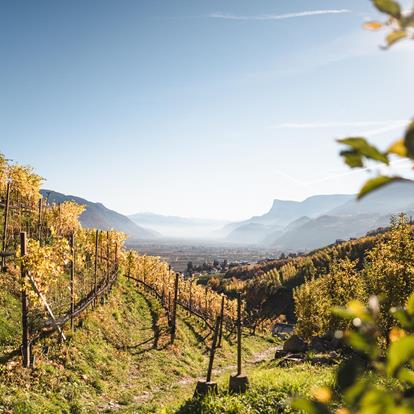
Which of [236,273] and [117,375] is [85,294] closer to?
[117,375]

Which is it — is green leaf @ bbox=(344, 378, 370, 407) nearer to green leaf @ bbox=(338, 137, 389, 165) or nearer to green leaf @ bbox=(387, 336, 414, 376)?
green leaf @ bbox=(387, 336, 414, 376)

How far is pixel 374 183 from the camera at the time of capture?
1.02m

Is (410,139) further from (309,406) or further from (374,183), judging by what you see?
(309,406)

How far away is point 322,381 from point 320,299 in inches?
799

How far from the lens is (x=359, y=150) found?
40.6 inches

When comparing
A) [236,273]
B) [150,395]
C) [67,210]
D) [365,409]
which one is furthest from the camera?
[236,273]

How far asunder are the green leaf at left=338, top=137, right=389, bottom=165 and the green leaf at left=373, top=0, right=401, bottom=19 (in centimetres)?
34

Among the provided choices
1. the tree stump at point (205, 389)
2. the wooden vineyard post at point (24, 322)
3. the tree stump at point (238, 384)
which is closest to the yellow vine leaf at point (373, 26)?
the tree stump at point (205, 389)

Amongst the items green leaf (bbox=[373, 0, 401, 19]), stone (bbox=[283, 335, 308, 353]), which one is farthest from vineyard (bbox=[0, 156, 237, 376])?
green leaf (bbox=[373, 0, 401, 19])

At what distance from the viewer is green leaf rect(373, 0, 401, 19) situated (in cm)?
104

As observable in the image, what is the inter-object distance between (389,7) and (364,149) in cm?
37

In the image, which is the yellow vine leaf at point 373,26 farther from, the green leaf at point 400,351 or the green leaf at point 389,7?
the green leaf at point 400,351

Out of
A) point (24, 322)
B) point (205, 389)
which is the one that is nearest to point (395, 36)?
point (205, 389)

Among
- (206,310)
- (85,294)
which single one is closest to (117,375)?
(85,294)
